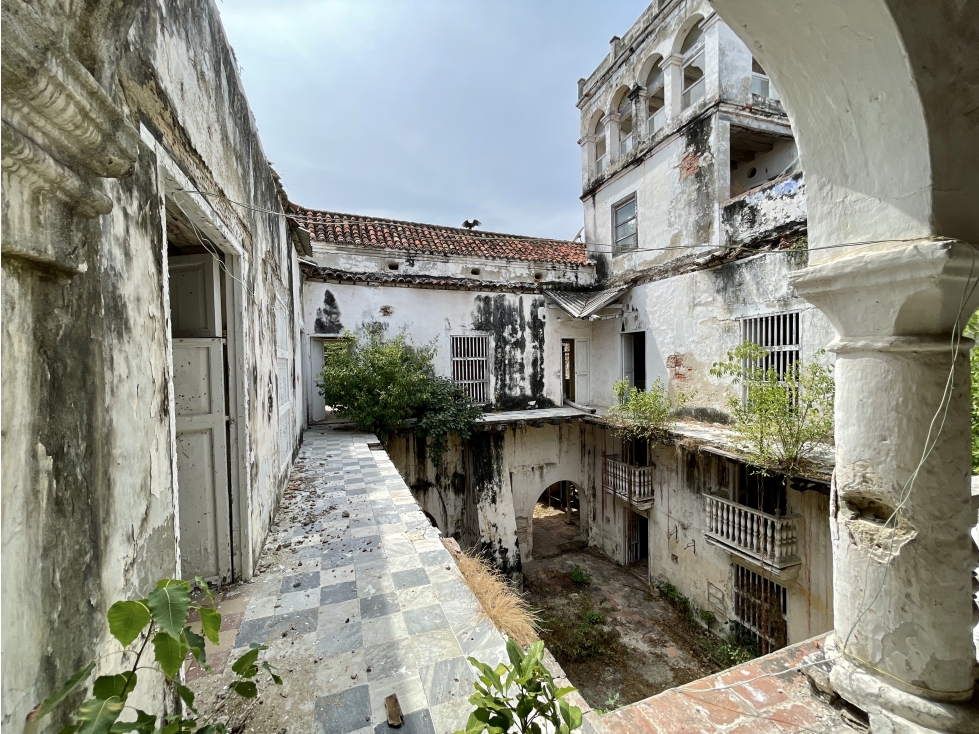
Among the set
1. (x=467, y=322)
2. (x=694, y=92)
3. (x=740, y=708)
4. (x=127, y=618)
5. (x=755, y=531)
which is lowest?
(x=755, y=531)

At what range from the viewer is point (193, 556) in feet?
9.68

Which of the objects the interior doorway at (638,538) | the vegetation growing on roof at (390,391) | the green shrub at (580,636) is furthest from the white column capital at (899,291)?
the interior doorway at (638,538)

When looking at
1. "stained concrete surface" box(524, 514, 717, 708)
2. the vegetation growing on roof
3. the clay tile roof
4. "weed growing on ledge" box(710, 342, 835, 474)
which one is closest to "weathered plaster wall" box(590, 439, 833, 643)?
"stained concrete surface" box(524, 514, 717, 708)

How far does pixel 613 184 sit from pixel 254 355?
381 inches

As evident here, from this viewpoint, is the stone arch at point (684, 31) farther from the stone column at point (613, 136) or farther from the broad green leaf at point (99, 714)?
the broad green leaf at point (99, 714)

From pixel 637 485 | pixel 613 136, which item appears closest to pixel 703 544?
pixel 637 485

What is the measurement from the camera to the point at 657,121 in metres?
9.27

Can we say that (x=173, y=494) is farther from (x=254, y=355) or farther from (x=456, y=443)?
(x=456, y=443)

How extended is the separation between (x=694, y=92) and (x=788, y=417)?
22.7 ft

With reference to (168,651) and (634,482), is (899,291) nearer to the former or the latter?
(168,651)

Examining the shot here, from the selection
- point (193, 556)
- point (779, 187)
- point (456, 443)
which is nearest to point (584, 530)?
point (456, 443)

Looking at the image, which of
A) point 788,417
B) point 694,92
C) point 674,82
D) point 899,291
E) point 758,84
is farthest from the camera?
point 674,82

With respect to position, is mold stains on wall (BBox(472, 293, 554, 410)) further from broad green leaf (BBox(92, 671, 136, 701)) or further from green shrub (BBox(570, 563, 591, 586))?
broad green leaf (BBox(92, 671, 136, 701))

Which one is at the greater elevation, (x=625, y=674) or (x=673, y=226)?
(x=673, y=226)
